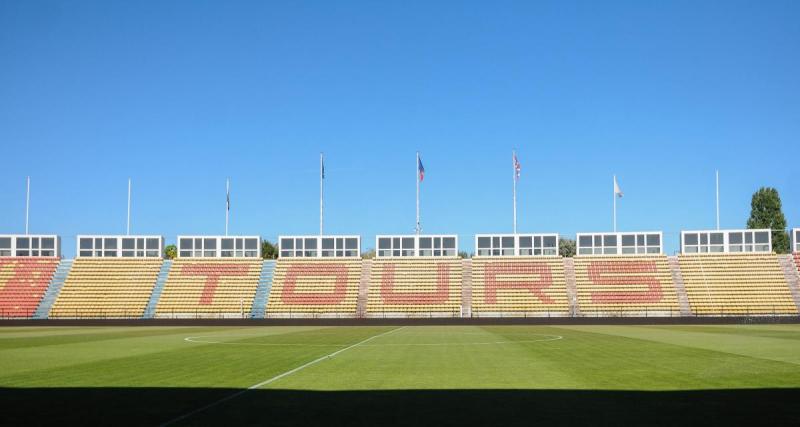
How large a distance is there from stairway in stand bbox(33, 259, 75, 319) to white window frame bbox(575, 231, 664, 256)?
51.7 meters

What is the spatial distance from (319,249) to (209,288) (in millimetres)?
12559

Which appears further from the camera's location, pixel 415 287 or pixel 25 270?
pixel 25 270

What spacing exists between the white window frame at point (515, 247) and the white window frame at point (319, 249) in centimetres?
1318

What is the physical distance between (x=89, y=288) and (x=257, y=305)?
17.3 metres

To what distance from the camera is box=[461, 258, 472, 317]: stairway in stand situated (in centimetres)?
6681

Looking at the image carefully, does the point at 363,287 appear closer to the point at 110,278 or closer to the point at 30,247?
the point at 110,278

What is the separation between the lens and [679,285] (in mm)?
68125

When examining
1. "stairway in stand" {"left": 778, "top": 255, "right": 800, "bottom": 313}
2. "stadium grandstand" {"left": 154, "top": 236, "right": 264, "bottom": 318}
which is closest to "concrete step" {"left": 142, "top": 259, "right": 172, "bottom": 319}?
"stadium grandstand" {"left": 154, "top": 236, "right": 264, "bottom": 318}

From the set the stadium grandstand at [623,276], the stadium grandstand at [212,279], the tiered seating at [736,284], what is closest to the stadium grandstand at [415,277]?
the stadium grandstand at [623,276]

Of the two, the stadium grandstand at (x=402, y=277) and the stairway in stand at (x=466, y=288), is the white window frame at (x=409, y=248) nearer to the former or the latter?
the stadium grandstand at (x=402, y=277)

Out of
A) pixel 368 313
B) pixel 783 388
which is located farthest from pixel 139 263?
pixel 783 388

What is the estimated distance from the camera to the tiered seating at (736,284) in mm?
62938

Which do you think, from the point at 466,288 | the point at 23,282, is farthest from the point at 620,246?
the point at 23,282

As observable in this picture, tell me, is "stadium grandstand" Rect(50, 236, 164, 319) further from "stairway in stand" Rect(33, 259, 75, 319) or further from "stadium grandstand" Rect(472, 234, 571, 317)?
"stadium grandstand" Rect(472, 234, 571, 317)
